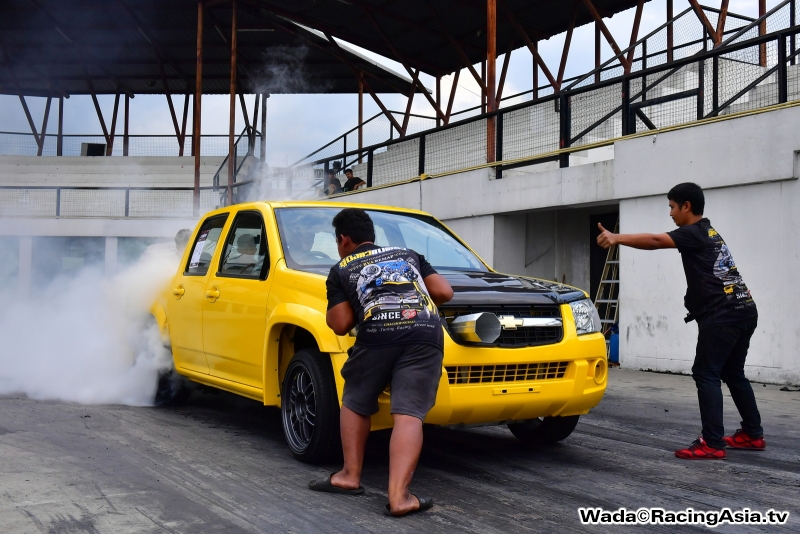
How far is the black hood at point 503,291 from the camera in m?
4.78

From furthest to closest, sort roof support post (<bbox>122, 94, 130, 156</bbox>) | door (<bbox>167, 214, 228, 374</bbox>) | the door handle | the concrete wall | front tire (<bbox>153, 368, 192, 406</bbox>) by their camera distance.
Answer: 1. roof support post (<bbox>122, 94, 130, 156</bbox>)
2. the concrete wall
3. front tire (<bbox>153, 368, 192, 406</bbox>)
4. door (<bbox>167, 214, 228, 374</bbox>)
5. the door handle

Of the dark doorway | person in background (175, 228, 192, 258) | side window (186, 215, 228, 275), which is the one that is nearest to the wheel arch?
side window (186, 215, 228, 275)

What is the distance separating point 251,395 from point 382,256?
1950 mm

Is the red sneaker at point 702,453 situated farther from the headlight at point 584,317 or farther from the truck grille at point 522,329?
the truck grille at point 522,329

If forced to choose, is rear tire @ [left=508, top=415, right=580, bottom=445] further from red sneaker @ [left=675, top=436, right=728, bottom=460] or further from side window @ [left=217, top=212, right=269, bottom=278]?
side window @ [left=217, top=212, right=269, bottom=278]

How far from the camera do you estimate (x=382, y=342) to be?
13.6ft

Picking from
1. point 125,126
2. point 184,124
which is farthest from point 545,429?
point 125,126

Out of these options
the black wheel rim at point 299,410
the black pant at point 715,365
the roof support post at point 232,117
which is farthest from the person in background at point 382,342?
the roof support post at point 232,117

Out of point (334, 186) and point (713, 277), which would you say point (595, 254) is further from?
point (713, 277)

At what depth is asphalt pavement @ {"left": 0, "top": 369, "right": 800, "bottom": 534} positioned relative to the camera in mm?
3889

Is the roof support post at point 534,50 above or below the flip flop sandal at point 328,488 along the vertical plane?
above

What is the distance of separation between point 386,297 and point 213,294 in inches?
96.4

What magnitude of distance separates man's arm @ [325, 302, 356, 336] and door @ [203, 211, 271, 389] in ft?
4.27

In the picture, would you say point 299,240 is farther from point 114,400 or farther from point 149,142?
point 149,142
